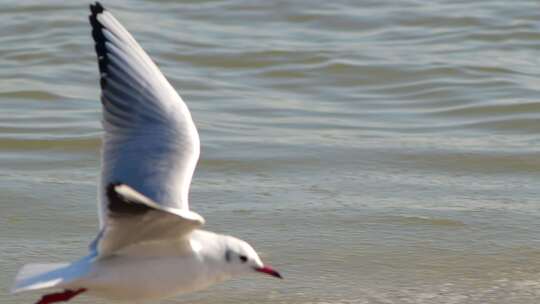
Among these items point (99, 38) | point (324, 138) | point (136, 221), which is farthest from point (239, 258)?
point (324, 138)

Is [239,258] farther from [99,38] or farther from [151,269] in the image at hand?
[99,38]

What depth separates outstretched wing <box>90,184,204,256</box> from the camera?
3.60m

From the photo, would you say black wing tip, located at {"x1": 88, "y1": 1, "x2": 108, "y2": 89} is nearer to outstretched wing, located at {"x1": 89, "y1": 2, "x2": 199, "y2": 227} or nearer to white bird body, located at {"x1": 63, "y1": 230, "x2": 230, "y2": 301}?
outstretched wing, located at {"x1": 89, "y1": 2, "x2": 199, "y2": 227}

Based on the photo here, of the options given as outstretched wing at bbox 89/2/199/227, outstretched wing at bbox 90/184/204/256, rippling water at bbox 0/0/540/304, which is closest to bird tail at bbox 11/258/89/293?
outstretched wing at bbox 90/184/204/256

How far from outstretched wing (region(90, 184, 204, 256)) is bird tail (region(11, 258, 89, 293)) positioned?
0.35 feet

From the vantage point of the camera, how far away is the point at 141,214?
3.80m

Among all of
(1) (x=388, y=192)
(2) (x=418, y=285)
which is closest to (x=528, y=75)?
(1) (x=388, y=192)

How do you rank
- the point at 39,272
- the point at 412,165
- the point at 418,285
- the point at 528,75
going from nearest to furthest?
the point at 39,272, the point at 418,285, the point at 412,165, the point at 528,75

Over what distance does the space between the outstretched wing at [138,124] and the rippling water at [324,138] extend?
717 millimetres

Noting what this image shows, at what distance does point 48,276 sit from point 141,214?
421mm

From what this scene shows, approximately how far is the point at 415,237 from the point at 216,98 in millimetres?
3105

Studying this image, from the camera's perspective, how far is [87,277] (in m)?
4.15

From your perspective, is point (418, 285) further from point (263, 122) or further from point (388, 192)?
point (263, 122)

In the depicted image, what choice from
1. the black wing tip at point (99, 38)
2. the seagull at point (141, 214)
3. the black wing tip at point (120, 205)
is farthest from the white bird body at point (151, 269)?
the black wing tip at point (99, 38)
